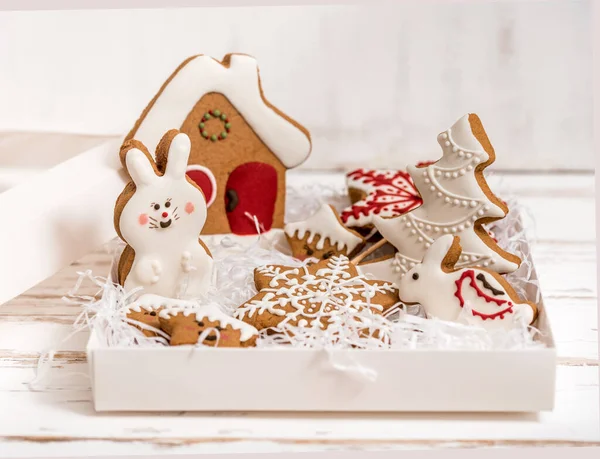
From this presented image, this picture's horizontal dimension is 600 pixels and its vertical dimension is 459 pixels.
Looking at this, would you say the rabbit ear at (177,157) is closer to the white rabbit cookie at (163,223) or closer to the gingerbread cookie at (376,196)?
the white rabbit cookie at (163,223)

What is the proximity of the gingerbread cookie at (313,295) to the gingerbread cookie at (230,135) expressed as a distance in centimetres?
38

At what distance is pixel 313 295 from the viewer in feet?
6.20

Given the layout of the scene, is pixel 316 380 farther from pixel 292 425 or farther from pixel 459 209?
pixel 459 209

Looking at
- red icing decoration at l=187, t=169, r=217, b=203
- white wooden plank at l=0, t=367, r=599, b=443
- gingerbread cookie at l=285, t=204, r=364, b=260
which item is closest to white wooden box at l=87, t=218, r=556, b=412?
white wooden plank at l=0, t=367, r=599, b=443

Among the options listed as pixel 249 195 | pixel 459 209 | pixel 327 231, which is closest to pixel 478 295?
pixel 459 209

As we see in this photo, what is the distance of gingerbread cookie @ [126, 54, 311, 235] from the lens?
7.48 ft

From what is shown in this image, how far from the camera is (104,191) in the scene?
2.26 meters

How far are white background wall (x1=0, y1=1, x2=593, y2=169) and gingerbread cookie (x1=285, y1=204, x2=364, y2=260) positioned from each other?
1.09m

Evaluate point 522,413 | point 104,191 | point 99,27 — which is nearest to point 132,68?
point 99,27

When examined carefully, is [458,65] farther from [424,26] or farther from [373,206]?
[373,206]

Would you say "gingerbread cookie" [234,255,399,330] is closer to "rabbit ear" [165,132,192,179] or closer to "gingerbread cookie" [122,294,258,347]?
"gingerbread cookie" [122,294,258,347]

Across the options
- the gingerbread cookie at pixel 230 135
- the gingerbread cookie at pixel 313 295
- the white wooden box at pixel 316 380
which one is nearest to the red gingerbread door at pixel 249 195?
the gingerbread cookie at pixel 230 135

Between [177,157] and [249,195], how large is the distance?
476mm

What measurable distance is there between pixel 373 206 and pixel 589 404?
29.0 inches
